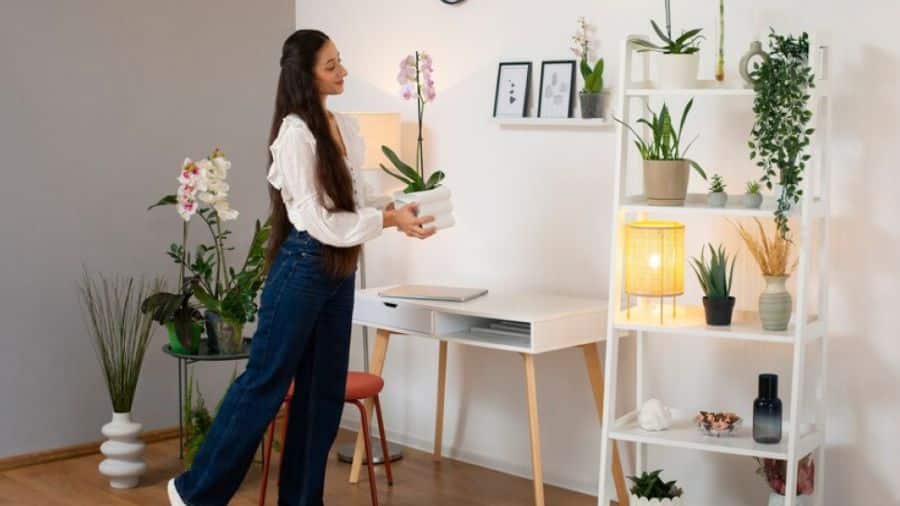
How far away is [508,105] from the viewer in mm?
4344

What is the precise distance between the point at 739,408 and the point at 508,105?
128 centimetres

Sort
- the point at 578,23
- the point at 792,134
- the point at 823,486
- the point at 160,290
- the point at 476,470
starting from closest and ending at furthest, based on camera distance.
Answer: the point at 792,134
the point at 823,486
the point at 578,23
the point at 476,470
the point at 160,290

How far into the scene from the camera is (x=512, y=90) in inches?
171

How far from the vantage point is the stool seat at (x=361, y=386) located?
394 centimetres

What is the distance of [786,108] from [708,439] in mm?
900

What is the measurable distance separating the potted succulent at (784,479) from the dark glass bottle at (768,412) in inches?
4.9

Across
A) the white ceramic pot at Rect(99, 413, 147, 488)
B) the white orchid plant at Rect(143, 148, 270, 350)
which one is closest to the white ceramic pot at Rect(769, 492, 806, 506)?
the white orchid plant at Rect(143, 148, 270, 350)

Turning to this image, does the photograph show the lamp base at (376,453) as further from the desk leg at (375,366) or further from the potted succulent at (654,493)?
the potted succulent at (654,493)

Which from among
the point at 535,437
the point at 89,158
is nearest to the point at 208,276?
the point at 89,158

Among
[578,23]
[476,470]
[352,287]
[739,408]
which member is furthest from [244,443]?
[578,23]

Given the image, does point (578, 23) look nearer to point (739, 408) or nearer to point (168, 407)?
point (739, 408)

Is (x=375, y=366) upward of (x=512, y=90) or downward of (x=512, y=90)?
downward

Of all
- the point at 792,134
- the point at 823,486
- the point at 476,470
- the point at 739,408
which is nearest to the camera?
the point at 792,134

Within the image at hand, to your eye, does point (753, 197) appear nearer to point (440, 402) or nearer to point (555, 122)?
point (555, 122)
